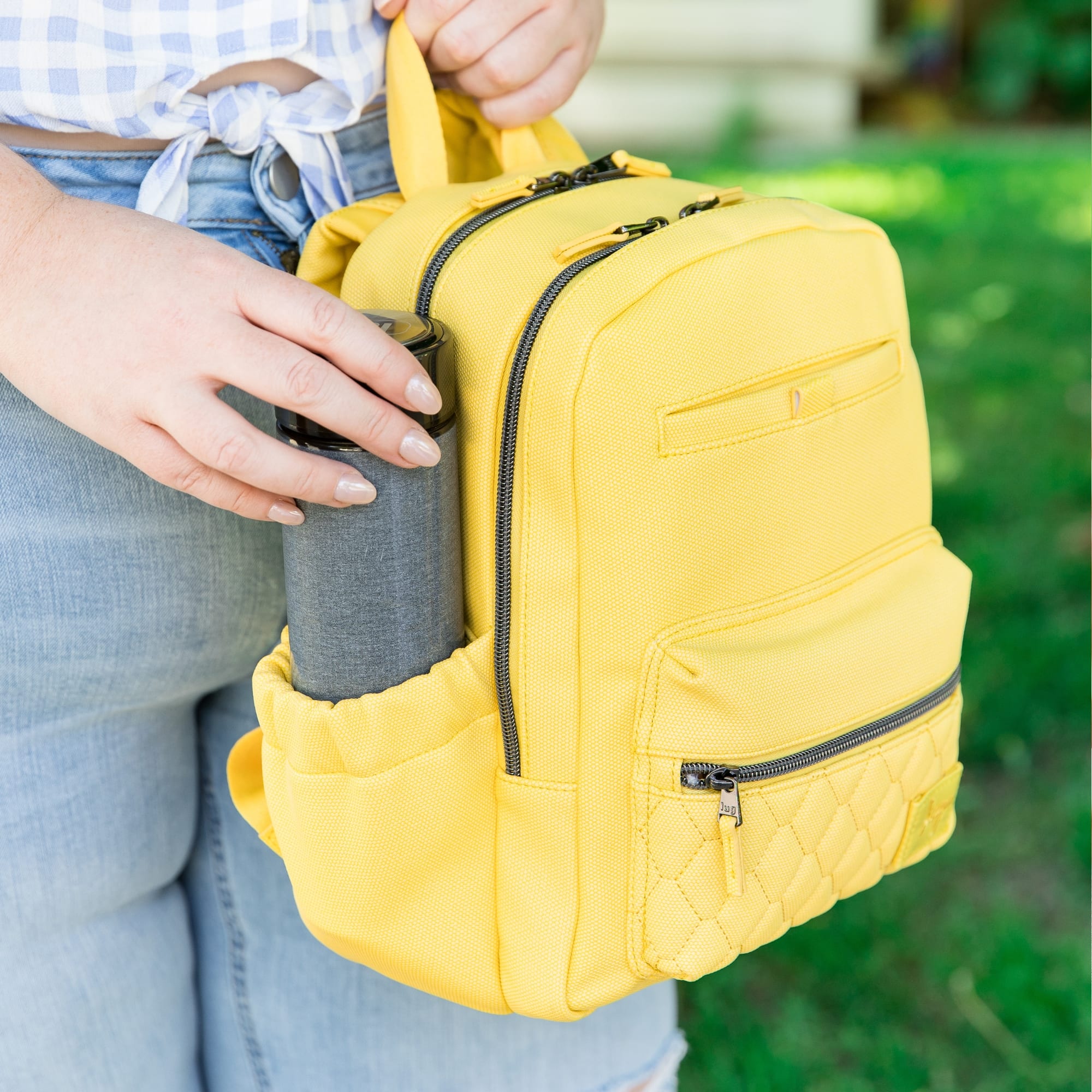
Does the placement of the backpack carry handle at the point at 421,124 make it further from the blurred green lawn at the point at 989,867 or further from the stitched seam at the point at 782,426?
the blurred green lawn at the point at 989,867

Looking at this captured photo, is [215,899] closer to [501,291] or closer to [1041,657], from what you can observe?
[501,291]

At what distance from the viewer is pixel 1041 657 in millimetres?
2281

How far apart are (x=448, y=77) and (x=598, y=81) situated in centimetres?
755

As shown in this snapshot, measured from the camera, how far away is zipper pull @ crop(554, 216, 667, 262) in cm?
81

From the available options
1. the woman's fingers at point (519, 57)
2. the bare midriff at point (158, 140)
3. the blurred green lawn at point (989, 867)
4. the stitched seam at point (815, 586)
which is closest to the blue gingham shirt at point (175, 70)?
the bare midriff at point (158, 140)

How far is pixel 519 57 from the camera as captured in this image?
96 cm

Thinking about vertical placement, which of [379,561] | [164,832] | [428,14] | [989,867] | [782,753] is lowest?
[989,867]

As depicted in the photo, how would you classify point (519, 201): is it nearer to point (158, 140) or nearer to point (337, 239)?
point (337, 239)

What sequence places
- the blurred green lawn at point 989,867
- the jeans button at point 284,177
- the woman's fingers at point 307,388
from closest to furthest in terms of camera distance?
1. the woman's fingers at point 307,388
2. the jeans button at point 284,177
3. the blurred green lawn at point 989,867

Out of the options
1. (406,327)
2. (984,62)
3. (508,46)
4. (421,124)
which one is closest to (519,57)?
(508,46)

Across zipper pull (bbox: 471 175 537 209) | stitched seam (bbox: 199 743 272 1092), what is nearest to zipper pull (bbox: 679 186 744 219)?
zipper pull (bbox: 471 175 537 209)

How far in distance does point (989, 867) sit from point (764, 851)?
3.99 ft

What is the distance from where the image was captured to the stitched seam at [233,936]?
108cm

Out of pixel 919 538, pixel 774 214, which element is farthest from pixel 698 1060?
pixel 774 214
